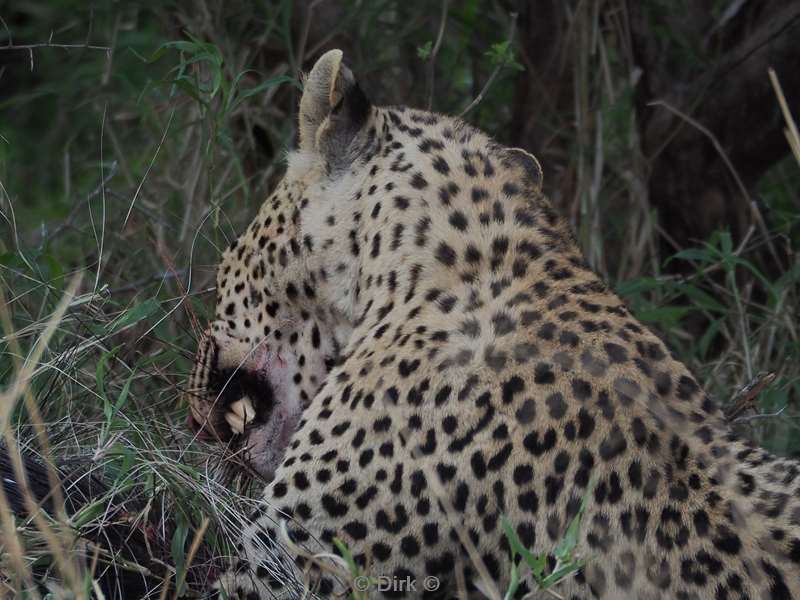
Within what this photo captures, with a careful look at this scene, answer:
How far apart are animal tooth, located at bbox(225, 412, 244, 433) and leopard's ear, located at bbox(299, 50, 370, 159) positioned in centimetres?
80

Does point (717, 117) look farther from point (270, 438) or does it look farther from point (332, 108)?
point (270, 438)

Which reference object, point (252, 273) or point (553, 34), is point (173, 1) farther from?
point (252, 273)

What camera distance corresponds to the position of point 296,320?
11.2ft

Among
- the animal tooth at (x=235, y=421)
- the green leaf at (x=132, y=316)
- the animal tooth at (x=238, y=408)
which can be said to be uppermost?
the green leaf at (x=132, y=316)

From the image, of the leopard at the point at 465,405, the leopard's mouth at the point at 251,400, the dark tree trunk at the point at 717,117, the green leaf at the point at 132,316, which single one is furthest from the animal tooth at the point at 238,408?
the dark tree trunk at the point at 717,117

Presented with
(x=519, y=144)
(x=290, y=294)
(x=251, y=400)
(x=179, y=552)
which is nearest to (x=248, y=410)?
(x=251, y=400)

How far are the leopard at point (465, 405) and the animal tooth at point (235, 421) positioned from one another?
0.56 feet

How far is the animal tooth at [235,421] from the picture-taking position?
353 centimetres

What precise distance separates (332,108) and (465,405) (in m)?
0.90

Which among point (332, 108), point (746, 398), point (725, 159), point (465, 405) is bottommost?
point (465, 405)

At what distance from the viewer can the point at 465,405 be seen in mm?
2859

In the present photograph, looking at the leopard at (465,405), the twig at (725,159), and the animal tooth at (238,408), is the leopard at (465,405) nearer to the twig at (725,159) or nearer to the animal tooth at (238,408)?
the animal tooth at (238,408)

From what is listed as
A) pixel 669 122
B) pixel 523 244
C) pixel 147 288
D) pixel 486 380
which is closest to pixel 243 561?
pixel 486 380

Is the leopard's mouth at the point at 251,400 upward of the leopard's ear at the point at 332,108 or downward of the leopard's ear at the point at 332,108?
downward
